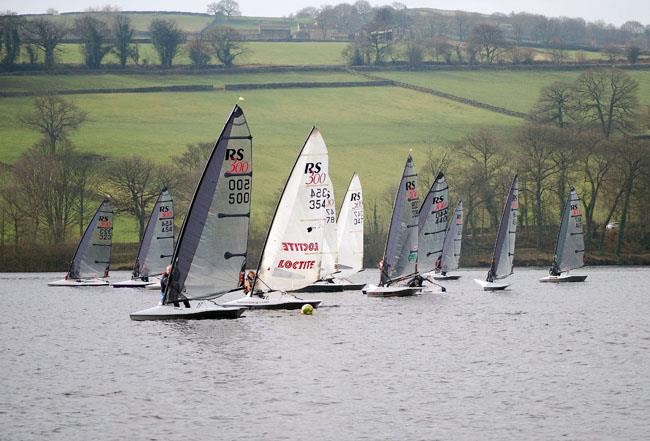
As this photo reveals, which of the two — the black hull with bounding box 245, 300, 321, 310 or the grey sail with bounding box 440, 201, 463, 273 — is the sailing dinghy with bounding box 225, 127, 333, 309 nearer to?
the black hull with bounding box 245, 300, 321, 310

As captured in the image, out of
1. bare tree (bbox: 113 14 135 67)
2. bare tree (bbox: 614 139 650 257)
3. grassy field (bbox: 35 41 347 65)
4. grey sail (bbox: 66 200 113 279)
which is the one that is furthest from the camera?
grassy field (bbox: 35 41 347 65)

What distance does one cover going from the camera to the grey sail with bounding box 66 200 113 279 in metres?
89.3

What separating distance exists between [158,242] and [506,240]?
22857mm

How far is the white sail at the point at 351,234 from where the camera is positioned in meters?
79.5

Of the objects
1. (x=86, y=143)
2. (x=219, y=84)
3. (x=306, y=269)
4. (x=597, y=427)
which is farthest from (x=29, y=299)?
(x=219, y=84)

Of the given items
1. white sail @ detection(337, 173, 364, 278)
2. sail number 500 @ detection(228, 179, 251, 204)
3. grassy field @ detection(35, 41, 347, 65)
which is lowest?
white sail @ detection(337, 173, 364, 278)

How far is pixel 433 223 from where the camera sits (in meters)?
75.8

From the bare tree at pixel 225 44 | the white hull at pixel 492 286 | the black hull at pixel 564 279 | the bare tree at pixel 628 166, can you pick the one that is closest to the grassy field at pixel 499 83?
the bare tree at pixel 225 44

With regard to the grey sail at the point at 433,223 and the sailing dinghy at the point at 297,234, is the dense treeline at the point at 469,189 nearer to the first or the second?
the grey sail at the point at 433,223

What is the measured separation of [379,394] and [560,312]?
2987 centimetres

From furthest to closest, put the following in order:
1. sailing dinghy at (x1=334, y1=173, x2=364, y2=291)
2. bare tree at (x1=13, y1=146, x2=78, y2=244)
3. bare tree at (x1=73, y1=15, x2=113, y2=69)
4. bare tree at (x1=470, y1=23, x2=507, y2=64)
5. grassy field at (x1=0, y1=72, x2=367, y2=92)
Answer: bare tree at (x1=470, y1=23, x2=507, y2=64), bare tree at (x1=73, y1=15, x2=113, y2=69), grassy field at (x1=0, y1=72, x2=367, y2=92), bare tree at (x1=13, y1=146, x2=78, y2=244), sailing dinghy at (x1=334, y1=173, x2=364, y2=291)

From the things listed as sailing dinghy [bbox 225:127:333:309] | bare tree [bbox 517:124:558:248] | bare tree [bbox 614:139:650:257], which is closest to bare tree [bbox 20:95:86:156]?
bare tree [bbox 517:124:558:248]

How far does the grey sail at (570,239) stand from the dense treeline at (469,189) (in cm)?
2662

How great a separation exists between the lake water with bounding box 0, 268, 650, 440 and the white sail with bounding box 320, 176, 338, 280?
7.24 ft
